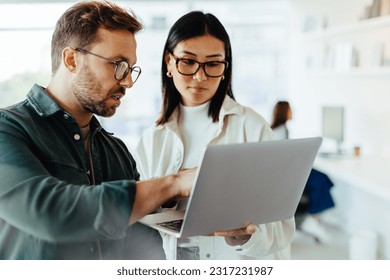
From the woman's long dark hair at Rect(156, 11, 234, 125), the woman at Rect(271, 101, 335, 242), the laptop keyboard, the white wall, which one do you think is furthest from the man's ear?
the white wall

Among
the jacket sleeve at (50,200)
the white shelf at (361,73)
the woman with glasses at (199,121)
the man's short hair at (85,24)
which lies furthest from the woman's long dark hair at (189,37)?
the white shelf at (361,73)

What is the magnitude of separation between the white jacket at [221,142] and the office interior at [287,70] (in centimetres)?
4

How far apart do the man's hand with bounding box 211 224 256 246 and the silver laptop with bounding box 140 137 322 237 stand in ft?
0.06

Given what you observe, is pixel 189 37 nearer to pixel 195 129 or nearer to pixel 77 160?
pixel 195 129

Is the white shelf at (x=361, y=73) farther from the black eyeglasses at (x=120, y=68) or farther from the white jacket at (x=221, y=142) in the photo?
the black eyeglasses at (x=120, y=68)

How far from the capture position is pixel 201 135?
1.23m

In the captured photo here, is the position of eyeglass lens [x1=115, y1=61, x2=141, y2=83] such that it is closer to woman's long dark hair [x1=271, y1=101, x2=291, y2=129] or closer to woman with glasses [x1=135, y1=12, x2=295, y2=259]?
woman with glasses [x1=135, y1=12, x2=295, y2=259]

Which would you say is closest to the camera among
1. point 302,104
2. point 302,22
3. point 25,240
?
point 25,240

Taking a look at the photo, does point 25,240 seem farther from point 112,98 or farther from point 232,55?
point 232,55

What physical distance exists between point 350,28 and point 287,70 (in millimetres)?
582

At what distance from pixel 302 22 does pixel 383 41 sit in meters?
0.80

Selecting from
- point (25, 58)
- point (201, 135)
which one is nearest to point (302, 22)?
point (201, 135)

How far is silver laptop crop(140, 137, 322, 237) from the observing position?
2.97 ft

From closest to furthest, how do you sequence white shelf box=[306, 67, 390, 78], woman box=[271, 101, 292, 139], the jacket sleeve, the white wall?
the jacket sleeve
woman box=[271, 101, 292, 139]
the white wall
white shelf box=[306, 67, 390, 78]
